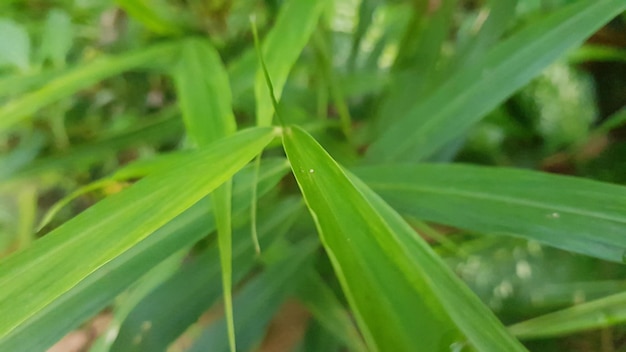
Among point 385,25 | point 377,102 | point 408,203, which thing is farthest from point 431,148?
point 385,25

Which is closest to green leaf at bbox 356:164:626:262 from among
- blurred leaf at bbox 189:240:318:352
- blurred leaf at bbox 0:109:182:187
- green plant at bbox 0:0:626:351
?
green plant at bbox 0:0:626:351

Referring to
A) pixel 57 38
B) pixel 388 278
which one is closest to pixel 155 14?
pixel 57 38

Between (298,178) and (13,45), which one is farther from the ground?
(13,45)

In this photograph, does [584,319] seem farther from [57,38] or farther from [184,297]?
[57,38]

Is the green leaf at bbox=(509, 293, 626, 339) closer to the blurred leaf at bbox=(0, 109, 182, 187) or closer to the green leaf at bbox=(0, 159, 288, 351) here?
the green leaf at bbox=(0, 159, 288, 351)

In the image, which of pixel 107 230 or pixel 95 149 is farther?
pixel 95 149

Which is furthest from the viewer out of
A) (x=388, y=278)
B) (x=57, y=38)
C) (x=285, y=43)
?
(x=57, y=38)
